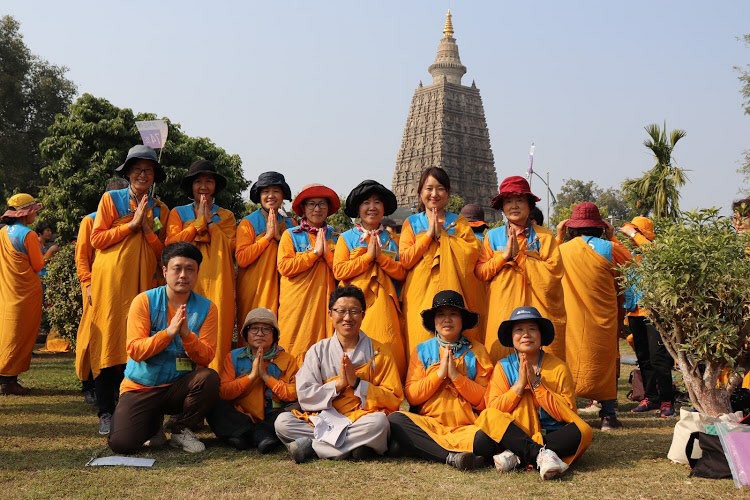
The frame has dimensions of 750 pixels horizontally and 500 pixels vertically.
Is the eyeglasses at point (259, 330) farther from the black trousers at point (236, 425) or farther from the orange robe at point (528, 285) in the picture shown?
the orange robe at point (528, 285)

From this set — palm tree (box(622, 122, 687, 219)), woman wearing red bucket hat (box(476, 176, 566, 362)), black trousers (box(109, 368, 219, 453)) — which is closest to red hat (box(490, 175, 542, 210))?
woman wearing red bucket hat (box(476, 176, 566, 362))

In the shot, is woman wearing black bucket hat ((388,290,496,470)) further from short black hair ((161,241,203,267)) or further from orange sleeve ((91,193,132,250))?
orange sleeve ((91,193,132,250))

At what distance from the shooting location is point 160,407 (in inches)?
207

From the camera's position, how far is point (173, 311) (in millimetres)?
5324

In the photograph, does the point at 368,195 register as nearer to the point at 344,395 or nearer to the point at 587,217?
the point at 344,395

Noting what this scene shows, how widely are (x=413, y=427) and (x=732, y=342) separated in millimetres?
2226

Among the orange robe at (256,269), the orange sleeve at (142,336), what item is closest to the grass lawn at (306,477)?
the orange sleeve at (142,336)

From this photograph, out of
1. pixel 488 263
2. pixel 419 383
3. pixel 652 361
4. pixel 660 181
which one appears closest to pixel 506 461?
pixel 419 383

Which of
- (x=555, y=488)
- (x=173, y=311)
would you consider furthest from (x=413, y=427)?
(x=173, y=311)

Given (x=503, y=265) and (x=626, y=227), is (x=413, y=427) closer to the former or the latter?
(x=503, y=265)

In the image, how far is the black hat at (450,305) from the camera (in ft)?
17.1

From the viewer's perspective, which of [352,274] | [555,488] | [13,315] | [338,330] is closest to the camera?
[555,488]

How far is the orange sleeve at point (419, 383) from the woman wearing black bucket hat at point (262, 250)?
1.55m

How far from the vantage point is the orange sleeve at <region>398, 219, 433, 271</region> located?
591 centimetres
